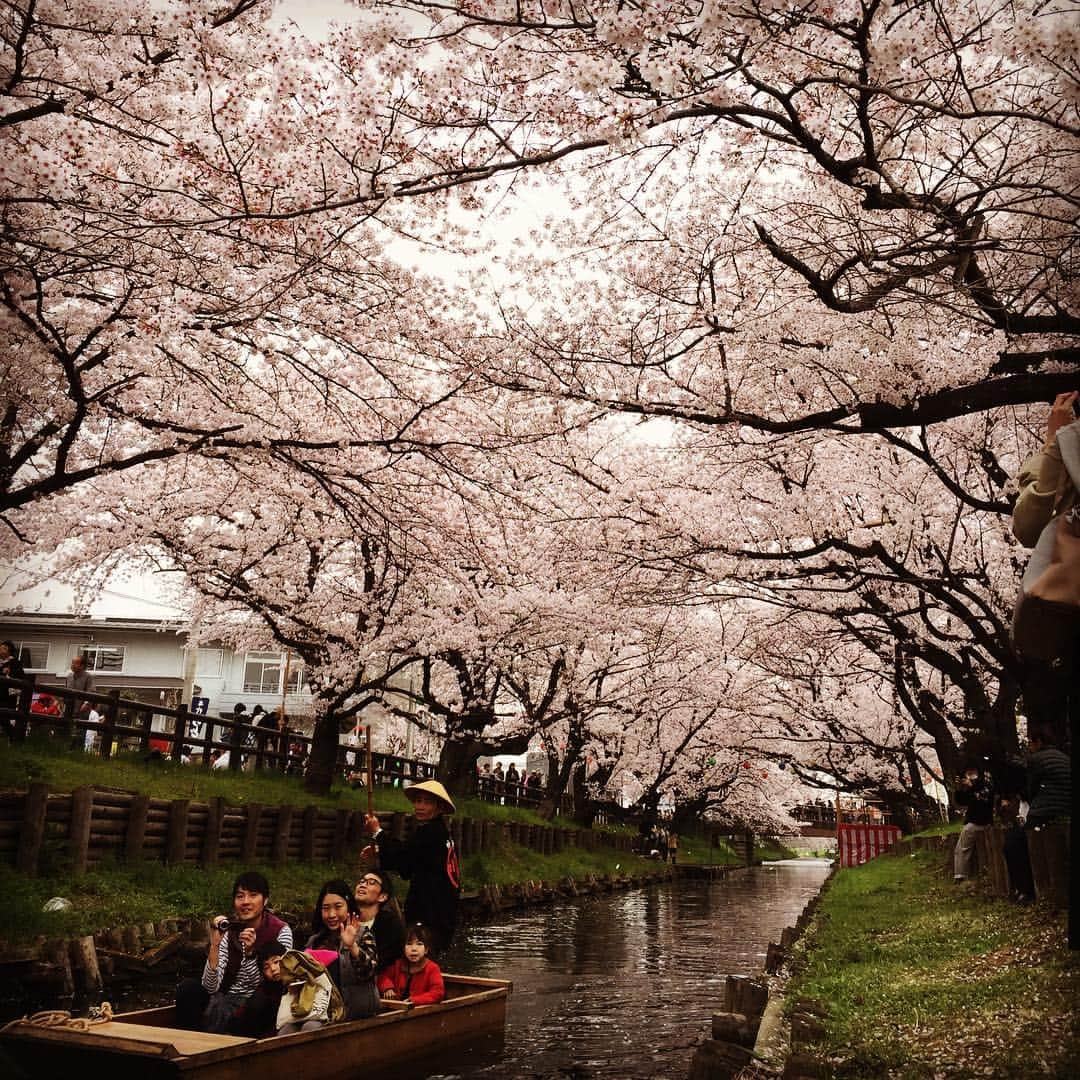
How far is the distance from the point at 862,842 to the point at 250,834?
23677 millimetres

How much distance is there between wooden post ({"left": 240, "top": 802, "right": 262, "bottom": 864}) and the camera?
1525cm

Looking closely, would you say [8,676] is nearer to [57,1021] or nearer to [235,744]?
[235,744]

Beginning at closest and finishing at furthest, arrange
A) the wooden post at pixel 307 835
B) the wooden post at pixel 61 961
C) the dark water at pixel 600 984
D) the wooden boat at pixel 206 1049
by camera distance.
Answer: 1. the wooden boat at pixel 206 1049
2. the dark water at pixel 600 984
3. the wooden post at pixel 61 961
4. the wooden post at pixel 307 835

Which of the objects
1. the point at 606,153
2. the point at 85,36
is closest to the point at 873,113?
the point at 606,153

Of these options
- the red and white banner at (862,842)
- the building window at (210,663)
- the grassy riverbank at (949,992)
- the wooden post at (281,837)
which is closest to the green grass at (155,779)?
the wooden post at (281,837)

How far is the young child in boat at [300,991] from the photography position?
6676 mm

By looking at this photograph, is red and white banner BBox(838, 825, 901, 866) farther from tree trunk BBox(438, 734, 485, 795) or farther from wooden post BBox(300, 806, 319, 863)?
wooden post BBox(300, 806, 319, 863)

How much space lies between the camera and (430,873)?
28.4 feet

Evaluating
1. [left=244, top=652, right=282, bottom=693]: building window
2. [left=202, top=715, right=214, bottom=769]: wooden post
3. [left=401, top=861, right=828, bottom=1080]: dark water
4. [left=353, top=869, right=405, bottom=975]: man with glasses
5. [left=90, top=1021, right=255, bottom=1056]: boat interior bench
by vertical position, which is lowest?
[left=401, top=861, right=828, bottom=1080]: dark water

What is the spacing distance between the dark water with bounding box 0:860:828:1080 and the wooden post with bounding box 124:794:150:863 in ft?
9.78

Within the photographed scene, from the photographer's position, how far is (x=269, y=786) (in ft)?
61.8

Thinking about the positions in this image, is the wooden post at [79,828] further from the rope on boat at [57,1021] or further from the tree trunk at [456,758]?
the tree trunk at [456,758]

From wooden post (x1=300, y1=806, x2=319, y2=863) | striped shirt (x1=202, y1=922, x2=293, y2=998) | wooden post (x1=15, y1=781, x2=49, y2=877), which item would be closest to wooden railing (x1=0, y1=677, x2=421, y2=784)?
wooden post (x1=300, y1=806, x2=319, y2=863)

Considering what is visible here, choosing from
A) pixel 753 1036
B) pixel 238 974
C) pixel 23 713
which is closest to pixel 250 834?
pixel 23 713
